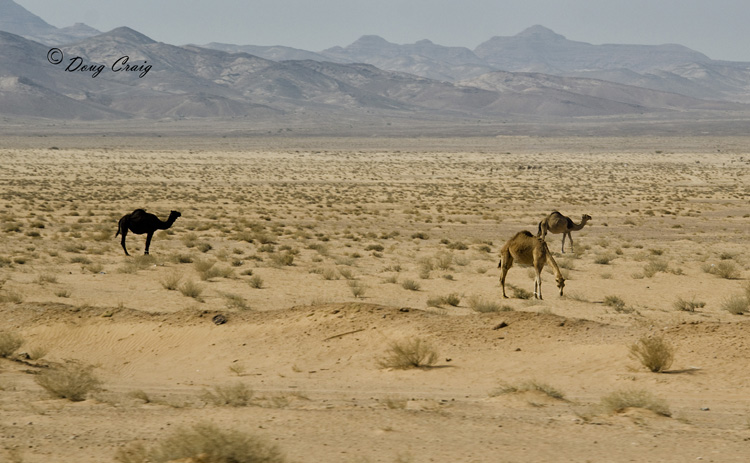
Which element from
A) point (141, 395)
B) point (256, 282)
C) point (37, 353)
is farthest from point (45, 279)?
point (141, 395)

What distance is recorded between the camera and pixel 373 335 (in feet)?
43.9

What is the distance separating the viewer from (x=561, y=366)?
1193 cm

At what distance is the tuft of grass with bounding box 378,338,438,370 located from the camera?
39.4ft

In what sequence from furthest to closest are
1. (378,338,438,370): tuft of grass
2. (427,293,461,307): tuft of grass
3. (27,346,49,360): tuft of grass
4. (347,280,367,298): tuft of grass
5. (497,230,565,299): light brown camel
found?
(347,280,367,298): tuft of grass
(427,293,461,307): tuft of grass
(497,230,565,299): light brown camel
(27,346,49,360): tuft of grass
(378,338,438,370): tuft of grass

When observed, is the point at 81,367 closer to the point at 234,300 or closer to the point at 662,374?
the point at 234,300

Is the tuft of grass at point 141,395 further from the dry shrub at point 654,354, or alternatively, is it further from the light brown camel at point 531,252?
the light brown camel at point 531,252

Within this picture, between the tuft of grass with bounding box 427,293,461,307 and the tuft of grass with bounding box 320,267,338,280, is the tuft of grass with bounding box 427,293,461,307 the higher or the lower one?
the higher one

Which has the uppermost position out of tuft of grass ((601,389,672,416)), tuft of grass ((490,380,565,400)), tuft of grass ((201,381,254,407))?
tuft of grass ((601,389,672,416))

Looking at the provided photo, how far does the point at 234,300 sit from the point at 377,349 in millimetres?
4825

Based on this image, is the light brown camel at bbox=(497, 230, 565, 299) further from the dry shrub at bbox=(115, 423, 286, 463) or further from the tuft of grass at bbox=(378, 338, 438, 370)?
the dry shrub at bbox=(115, 423, 286, 463)

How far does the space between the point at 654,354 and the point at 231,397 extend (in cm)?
571

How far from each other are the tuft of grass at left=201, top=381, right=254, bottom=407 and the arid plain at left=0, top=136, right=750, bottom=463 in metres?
0.03

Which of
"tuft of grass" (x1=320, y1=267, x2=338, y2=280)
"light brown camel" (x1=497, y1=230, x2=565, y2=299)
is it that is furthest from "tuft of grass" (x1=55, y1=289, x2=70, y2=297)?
"light brown camel" (x1=497, y1=230, x2=565, y2=299)

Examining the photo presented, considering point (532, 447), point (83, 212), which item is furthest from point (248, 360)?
point (83, 212)
